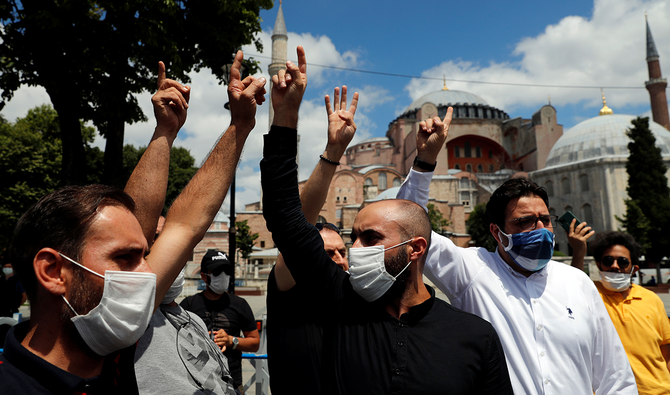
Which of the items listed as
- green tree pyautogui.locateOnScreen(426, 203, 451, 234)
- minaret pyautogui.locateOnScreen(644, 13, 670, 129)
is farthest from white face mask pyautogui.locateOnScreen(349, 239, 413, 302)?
minaret pyautogui.locateOnScreen(644, 13, 670, 129)

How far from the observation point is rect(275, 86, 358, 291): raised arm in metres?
2.22

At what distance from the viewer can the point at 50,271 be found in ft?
4.41

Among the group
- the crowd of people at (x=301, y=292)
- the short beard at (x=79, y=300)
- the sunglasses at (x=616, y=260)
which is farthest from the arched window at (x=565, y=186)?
the short beard at (x=79, y=300)

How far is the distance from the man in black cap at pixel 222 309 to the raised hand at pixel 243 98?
8.75 ft

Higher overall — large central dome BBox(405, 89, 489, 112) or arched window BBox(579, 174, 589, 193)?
large central dome BBox(405, 89, 489, 112)

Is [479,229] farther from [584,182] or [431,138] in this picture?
[431,138]

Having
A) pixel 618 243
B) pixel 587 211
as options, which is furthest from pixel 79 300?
pixel 587 211

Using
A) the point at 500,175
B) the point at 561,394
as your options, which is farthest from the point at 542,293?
the point at 500,175

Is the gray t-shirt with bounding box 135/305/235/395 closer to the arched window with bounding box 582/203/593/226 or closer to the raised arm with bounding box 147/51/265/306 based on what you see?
the raised arm with bounding box 147/51/265/306

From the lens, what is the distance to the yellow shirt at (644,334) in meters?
3.01

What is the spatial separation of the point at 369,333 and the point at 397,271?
1.05 feet

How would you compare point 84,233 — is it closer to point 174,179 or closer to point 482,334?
point 482,334

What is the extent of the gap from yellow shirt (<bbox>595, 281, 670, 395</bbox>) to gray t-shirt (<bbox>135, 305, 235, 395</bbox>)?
9.02 feet

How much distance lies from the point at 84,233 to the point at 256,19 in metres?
10.8
